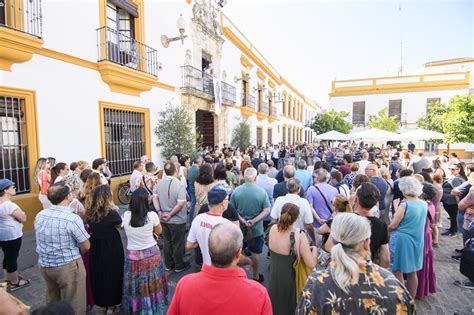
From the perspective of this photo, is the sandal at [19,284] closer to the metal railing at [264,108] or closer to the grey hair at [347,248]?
the grey hair at [347,248]

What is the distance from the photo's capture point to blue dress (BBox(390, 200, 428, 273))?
127 inches

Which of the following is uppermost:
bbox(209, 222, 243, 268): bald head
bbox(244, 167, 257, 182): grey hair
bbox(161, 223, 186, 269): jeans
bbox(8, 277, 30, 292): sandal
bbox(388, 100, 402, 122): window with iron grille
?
bbox(388, 100, 402, 122): window with iron grille

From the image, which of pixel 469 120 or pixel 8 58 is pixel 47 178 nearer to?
pixel 8 58

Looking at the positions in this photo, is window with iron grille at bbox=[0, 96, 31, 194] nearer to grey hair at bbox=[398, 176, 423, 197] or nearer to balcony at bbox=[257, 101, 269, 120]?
grey hair at bbox=[398, 176, 423, 197]

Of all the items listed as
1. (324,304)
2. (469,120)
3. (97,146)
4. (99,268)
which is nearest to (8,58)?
(97,146)

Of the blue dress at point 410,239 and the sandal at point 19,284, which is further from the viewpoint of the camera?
the sandal at point 19,284

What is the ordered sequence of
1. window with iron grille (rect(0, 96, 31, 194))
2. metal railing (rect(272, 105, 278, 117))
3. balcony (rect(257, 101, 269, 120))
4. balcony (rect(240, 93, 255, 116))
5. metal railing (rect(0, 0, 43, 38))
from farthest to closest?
metal railing (rect(272, 105, 278, 117))
balcony (rect(257, 101, 269, 120))
balcony (rect(240, 93, 255, 116))
window with iron grille (rect(0, 96, 31, 194))
metal railing (rect(0, 0, 43, 38))

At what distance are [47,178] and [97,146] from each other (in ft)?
8.45

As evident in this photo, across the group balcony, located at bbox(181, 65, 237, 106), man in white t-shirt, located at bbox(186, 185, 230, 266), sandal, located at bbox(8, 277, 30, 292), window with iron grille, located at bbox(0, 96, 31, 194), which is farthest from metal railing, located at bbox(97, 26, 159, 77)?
man in white t-shirt, located at bbox(186, 185, 230, 266)

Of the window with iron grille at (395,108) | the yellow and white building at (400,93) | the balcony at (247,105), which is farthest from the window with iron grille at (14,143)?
the window with iron grille at (395,108)

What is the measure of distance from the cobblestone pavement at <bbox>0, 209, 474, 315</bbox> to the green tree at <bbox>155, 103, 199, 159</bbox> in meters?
5.23

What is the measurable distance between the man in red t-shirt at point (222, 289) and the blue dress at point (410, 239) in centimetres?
248

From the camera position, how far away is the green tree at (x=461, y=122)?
40.1 feet

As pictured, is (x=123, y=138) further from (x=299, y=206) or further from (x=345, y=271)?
(x=345, y=271)
